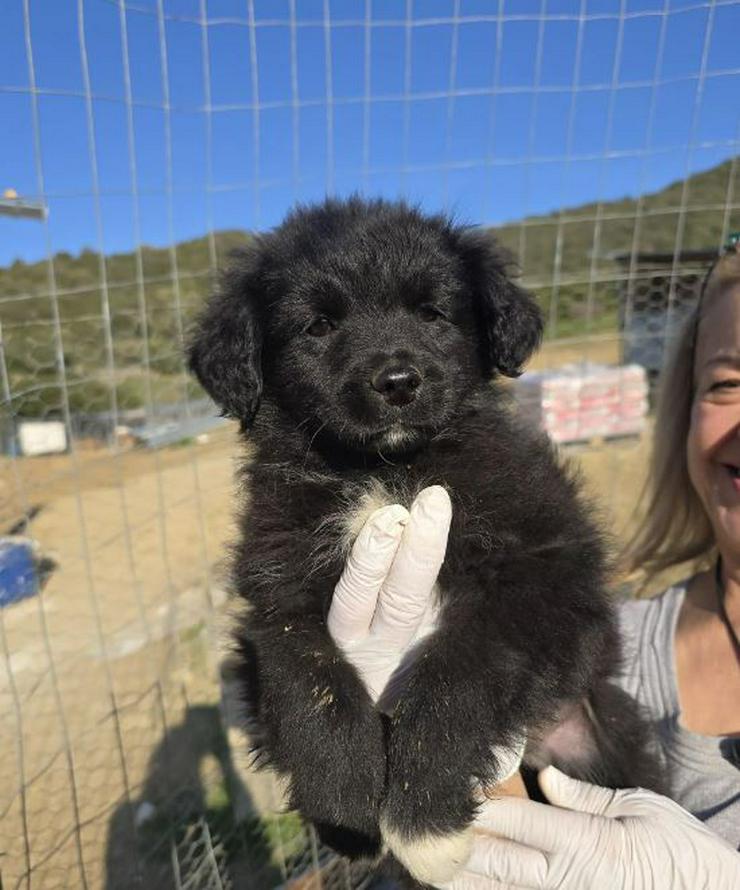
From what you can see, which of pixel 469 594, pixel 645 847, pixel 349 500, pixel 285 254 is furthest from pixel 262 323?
pixel 645 847

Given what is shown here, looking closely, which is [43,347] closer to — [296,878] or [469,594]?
[296,878]

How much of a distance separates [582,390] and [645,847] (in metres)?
9.36

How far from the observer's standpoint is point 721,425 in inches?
102

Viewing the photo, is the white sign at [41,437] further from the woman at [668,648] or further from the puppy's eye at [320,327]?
the woman at [668,648]

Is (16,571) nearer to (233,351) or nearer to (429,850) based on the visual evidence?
(233,351)

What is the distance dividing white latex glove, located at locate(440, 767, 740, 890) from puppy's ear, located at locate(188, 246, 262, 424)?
1.42 meters

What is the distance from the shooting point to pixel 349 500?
228cm

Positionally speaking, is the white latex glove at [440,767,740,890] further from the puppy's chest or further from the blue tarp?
the blue tarp

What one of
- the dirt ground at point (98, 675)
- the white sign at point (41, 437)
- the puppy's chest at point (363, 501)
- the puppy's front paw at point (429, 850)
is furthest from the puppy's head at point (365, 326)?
the white sign at point (41, 437)

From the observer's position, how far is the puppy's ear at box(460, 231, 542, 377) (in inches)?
98.7

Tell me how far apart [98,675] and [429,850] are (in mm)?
4199

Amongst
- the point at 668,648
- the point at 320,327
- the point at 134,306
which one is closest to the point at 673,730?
the point at 668,648

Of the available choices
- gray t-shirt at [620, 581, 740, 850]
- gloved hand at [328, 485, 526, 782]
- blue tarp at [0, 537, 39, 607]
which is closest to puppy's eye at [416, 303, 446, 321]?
→ gloved hand at [328, 485, 526, 782]

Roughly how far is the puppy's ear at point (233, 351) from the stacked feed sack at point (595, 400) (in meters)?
8.42
